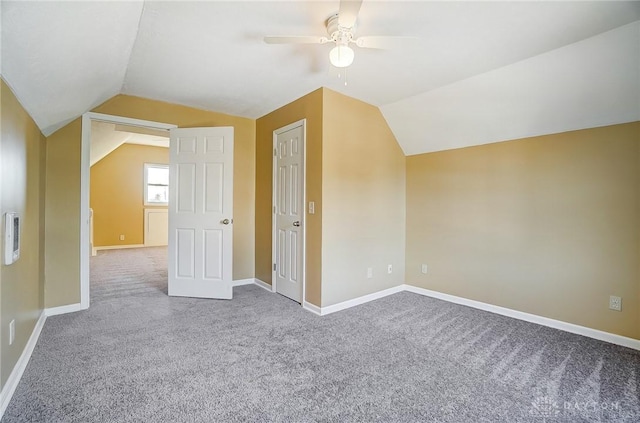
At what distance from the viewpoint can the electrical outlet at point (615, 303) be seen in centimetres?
251

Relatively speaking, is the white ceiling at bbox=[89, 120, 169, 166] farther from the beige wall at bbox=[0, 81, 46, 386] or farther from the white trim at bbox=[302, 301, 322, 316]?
the white trim at bbox=[302, 301, 322, 316]

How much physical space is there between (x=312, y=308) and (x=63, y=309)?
8.39 ft

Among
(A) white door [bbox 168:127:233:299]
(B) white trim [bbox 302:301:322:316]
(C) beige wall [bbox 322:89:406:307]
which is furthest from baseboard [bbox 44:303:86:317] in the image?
(C) beige wall [bbox 322:89:406:307]

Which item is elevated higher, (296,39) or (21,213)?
(296,39)

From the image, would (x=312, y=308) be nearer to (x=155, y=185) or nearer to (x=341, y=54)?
(x=341, y=54)

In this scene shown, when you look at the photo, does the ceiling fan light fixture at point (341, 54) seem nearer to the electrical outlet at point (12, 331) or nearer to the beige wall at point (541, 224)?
the beige wall at point (541, 224)

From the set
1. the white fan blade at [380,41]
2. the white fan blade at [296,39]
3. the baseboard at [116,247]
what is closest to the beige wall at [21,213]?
the white fan blade at [296,39]

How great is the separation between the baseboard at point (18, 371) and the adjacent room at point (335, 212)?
22mm

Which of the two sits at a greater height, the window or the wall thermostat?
the window

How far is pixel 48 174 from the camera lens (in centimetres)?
296

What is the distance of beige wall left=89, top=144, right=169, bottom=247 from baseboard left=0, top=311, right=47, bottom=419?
17.9 feet

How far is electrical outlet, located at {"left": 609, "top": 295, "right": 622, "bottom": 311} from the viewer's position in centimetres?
251

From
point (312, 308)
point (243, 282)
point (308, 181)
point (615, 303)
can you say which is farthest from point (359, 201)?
point (615, 303)

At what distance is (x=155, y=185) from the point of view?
26.5ft
